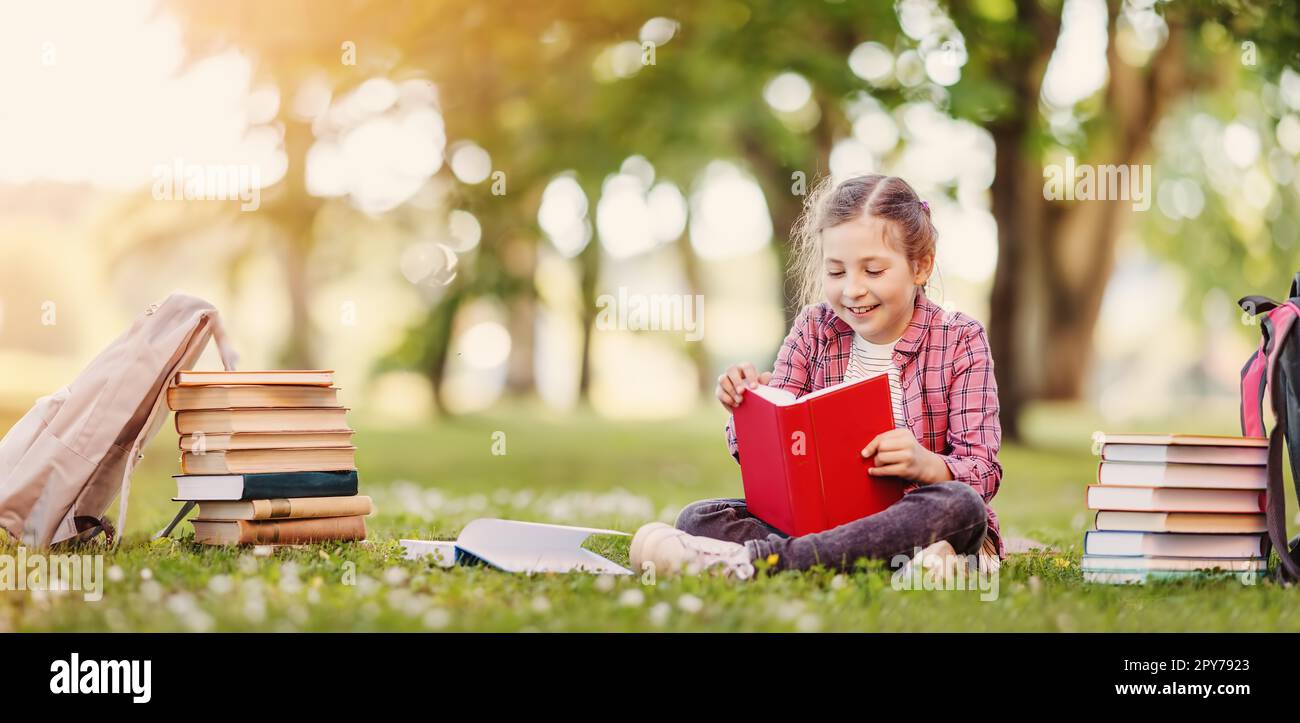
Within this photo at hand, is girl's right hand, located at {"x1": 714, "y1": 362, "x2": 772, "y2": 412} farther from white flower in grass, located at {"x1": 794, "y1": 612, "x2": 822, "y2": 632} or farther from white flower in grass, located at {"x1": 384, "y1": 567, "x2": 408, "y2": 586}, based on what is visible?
white flower in grass, located at {"x1": 384, "y1": 567, "x2": 408, "y2": 586}

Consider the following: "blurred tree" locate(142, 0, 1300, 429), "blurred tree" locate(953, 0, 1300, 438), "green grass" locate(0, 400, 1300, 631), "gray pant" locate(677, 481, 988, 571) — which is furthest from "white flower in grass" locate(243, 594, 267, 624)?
"blurred tree" locate(953, 0, 1300, 438)

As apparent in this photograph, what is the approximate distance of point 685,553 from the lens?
13.5 feet

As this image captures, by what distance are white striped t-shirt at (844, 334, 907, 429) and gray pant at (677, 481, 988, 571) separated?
0.48m

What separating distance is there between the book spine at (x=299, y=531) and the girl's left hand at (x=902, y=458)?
6.85 feet

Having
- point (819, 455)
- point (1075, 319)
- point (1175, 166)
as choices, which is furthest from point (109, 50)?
point (1175, 166)

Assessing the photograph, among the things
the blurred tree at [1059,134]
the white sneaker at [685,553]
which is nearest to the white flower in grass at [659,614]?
the white sneaker at [685,553]

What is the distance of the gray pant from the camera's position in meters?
4.00

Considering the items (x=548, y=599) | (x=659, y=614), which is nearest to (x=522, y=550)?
(x=548, y=599)

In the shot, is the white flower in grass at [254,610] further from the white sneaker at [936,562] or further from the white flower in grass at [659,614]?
the white sneaker at [936,562]

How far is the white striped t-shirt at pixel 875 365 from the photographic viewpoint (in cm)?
Result: 454

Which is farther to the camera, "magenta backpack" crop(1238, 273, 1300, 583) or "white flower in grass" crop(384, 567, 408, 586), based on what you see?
"magenta backpack" crop(1238, 273, 1300, 583)

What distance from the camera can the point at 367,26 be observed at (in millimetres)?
9711
